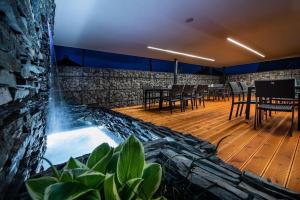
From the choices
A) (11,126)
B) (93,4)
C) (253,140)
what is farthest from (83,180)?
(93,4)

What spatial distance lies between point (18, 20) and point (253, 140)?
265 centimetres

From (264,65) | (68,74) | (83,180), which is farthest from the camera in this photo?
(264,65)

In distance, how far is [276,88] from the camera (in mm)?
2436

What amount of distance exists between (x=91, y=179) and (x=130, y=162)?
126mm

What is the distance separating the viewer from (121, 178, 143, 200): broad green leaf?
0.43 metres

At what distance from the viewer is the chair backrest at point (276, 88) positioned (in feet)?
7.48

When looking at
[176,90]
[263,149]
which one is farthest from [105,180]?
[176,90]

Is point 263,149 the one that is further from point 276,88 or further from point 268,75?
point 268,75

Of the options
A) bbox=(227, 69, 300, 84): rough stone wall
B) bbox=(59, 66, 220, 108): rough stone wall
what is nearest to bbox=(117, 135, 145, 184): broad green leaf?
bbox=(59, 66, 220, 108): rough stone wall

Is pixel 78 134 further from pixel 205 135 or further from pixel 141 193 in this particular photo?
pixel 141 193

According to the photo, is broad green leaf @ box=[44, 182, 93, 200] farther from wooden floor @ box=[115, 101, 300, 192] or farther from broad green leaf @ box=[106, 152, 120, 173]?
wooden floor @ box=[115, 101, 300, 192]

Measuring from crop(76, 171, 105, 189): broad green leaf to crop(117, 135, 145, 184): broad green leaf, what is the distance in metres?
0.06

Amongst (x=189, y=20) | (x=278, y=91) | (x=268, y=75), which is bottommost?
(x=278, y=91)

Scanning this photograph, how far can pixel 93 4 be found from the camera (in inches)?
104
